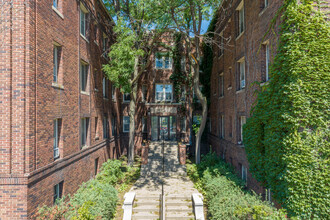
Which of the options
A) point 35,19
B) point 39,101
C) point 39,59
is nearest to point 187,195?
point 39,101

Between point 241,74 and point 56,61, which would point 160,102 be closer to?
point 241,74

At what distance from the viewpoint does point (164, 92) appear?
2125 centimetres

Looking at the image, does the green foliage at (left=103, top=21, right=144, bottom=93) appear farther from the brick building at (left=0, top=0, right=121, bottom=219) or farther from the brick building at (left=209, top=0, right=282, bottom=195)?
the brick building at (left=209, top=0, right=282, bottom=195)

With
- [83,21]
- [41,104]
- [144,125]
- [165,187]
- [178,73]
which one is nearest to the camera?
[41,104]

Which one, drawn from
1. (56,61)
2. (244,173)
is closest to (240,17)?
(244,173)

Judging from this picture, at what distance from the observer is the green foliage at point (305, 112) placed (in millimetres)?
5887

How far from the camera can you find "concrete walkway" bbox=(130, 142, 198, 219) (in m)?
9.30

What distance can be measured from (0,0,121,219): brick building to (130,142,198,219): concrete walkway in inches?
140

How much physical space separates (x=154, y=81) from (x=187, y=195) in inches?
523

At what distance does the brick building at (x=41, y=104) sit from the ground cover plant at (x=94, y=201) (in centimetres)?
53

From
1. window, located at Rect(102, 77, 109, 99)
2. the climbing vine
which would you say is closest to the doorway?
the climbing vine

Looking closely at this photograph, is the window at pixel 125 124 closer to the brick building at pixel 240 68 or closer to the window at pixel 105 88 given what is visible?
the window at pixel 105 88

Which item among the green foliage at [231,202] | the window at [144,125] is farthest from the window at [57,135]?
the window at [144,125]

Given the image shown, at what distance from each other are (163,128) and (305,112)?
53.1ft
